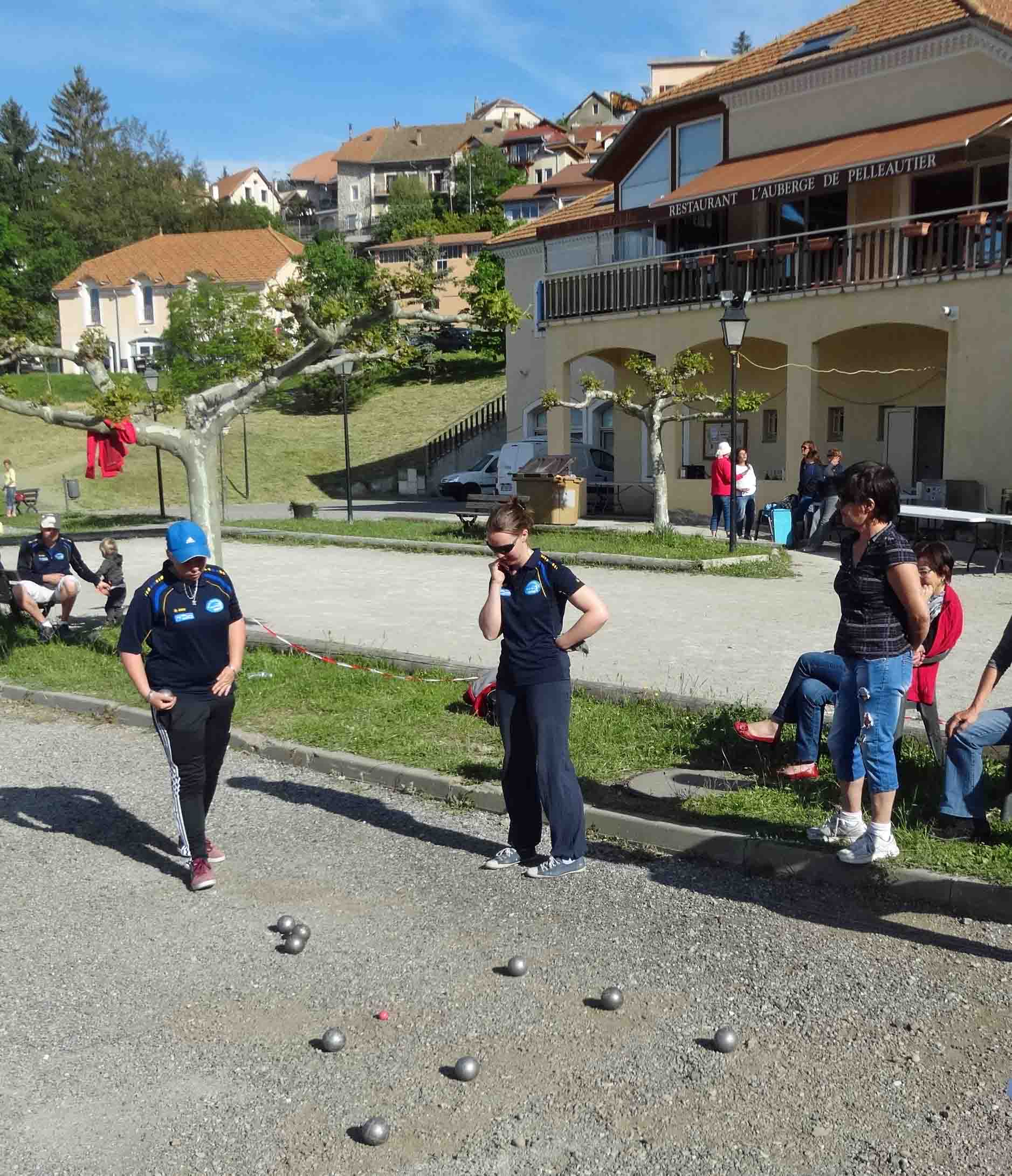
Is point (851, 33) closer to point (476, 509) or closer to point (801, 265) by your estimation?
point (801, 265)

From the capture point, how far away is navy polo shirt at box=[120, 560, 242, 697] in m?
5.95

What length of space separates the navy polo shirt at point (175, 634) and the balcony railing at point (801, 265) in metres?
16.8

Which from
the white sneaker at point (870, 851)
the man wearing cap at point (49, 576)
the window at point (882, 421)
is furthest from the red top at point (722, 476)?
the white sneaker at point (870, 851)

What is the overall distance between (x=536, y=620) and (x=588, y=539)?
14.1 metres

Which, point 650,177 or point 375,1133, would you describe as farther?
point 650,177

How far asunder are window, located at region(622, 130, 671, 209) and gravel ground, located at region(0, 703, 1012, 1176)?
2280cm

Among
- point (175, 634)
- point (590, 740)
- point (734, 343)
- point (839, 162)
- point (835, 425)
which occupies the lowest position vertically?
point (590, 740)

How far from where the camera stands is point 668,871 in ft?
19.3

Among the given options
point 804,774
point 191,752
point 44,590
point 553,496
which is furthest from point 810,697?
point 553,496

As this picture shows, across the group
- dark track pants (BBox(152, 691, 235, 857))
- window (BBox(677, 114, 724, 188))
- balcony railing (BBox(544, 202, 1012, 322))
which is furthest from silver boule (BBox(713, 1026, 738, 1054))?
window (BBox(677, 114, 724, 188))

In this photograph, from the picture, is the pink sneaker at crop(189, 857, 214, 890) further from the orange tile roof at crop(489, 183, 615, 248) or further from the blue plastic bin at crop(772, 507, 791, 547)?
the orange tile roof at crop(489, 183, 615, 248)

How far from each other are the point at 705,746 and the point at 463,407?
41.9m

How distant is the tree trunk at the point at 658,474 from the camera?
1958cm

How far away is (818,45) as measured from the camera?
76.4ft
